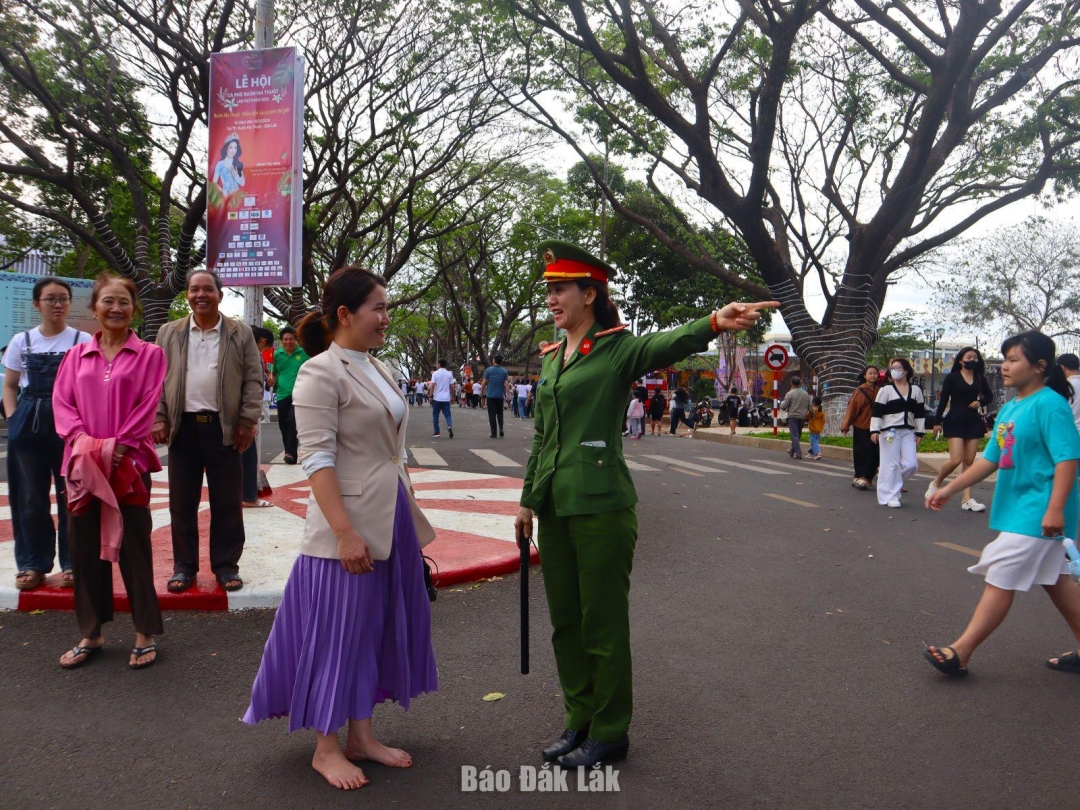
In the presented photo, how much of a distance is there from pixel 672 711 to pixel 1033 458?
2001mm

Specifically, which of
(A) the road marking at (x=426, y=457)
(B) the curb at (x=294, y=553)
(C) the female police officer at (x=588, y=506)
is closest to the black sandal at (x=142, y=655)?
(B) the curb at (x=294, y=553)

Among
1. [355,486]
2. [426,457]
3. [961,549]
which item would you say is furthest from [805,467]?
[355,486]

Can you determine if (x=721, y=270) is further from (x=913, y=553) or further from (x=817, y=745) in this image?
(x=817, y=745)

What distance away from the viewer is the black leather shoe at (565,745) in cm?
301

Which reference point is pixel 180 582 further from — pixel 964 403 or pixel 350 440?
pixel 964 403

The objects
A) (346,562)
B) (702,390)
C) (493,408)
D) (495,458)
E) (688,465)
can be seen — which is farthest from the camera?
(702,390)

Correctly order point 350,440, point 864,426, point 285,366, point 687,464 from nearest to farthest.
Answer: point 350,440
point 285,366
point 864,426
point 687,464

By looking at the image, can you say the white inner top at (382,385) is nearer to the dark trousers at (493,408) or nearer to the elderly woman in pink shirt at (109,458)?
the elderly woman in pink shirt at (109,458)

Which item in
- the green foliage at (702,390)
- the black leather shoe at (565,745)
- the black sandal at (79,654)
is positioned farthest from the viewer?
the green foliage at (702,390)

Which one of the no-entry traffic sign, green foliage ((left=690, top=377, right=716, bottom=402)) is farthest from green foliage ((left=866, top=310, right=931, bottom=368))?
the no-entry traffic sign

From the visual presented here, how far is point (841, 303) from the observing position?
19.5 m

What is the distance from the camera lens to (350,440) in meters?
2.89

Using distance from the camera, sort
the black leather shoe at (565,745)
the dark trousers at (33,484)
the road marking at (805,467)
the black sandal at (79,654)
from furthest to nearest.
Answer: the road marking at (805,467)
the dark trousers at (33,484)
the black sandal at (79,654)
the black leather shoe at (565,745)

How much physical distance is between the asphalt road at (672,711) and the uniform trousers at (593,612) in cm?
23
